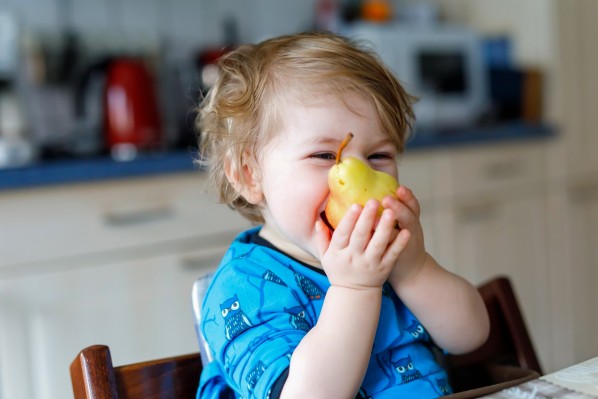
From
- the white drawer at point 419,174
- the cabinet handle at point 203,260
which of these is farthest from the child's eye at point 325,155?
the white drawer at point 419,174

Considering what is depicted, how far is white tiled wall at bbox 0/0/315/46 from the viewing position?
7.47 feet

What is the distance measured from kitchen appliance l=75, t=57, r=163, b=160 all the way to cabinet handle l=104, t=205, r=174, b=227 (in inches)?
11.4

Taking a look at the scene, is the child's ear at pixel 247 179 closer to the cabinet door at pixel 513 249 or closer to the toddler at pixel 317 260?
the toddler at pixel 317 260

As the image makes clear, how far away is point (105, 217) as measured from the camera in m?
1.71

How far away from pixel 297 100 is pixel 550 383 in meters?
0.38

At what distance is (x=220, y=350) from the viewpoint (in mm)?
757

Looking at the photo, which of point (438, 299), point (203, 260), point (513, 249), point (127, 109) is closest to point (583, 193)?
point (513, 249)

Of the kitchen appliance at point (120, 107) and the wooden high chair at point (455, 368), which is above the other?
the kitchen appliance at point (120, 107)

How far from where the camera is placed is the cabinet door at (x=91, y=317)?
1.62 meters

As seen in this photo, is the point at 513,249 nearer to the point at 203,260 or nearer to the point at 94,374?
the point at 203,260

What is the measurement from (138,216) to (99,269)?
15cm

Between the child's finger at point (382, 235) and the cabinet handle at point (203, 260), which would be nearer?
the child's finger at point (382, 235)

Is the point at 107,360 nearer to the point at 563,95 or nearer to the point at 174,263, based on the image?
the point at 174,263

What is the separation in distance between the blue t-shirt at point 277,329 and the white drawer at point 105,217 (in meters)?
0.82
